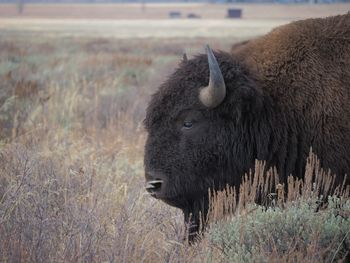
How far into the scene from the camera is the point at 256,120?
5.82m

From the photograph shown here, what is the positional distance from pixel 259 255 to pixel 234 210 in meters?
0.93

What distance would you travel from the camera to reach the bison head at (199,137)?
572 cm

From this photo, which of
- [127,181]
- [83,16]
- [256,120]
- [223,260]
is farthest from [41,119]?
[83,16]

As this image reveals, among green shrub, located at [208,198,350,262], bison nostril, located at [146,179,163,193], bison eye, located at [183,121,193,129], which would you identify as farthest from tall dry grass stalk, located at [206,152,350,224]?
bison eye, located at [183,121,193,129]

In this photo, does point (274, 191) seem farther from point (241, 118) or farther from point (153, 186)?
point (153, 186)

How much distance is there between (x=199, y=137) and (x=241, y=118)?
0.42 meters

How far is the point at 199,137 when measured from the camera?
5816 mm

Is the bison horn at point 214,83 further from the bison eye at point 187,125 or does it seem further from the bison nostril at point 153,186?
the bison nostril at point 153,186

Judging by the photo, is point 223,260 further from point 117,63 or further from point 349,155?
point 117,63

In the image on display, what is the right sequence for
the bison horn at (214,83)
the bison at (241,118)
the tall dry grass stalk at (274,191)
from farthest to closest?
the bison at (241,118)
the bison horn at (214,83)
the tall dry grass stalk at (274,191)

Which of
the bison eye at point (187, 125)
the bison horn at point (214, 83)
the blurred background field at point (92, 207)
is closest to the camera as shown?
the blurred background field at point (92, 207)

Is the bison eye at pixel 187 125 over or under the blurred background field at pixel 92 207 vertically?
over

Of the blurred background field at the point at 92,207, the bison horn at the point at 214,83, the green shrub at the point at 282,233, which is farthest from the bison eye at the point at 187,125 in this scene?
the green shrub at the point at 282,233

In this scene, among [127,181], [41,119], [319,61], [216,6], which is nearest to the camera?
[319,61]
